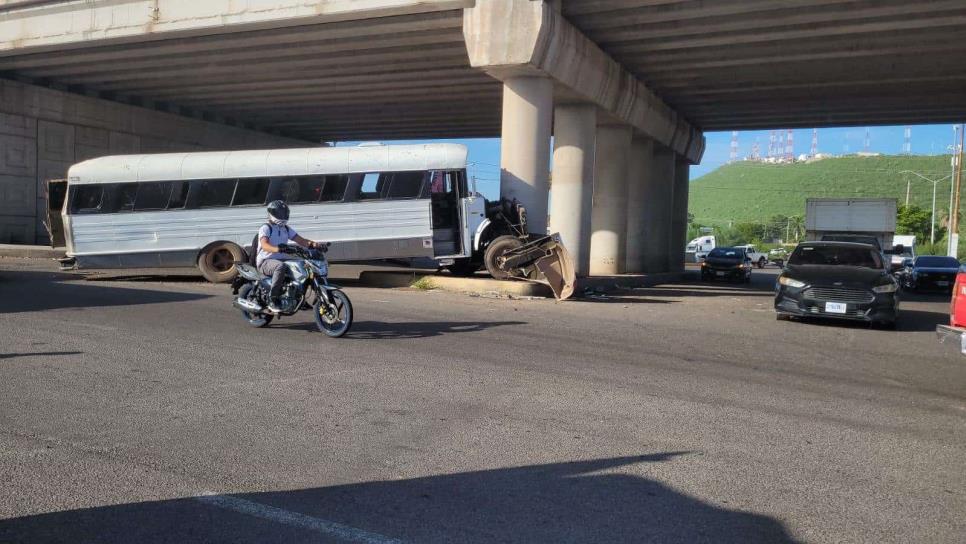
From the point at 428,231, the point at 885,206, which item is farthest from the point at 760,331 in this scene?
the point at 885,206

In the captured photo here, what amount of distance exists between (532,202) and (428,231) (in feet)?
13.0

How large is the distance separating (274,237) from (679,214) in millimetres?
34276

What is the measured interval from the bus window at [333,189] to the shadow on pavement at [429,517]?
14.8 metres

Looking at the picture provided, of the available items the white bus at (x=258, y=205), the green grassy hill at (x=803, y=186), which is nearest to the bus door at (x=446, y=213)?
the white bus at (x=258, y=205)

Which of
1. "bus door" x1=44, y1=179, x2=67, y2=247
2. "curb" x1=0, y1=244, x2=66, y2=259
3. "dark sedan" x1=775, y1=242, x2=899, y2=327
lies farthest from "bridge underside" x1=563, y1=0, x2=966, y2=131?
"curb" x1=0, y1=244, x2=66, y2=259

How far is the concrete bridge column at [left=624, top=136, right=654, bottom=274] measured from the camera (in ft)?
110

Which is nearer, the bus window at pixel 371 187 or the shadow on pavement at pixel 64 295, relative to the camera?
the shadow on pavement at pixel 64 295

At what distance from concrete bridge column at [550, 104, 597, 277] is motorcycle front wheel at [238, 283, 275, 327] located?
1471 cm

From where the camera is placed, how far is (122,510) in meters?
3.90

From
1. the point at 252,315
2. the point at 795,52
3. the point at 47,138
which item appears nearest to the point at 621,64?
the point at 795,52

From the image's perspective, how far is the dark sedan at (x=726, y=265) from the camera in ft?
105

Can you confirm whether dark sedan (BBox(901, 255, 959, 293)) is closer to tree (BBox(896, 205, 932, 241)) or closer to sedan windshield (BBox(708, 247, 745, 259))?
sedan windshield (BBox(708, 247, 745, 259))

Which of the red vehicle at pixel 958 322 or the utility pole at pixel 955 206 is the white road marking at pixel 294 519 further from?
the utility pole at pixel 955 206

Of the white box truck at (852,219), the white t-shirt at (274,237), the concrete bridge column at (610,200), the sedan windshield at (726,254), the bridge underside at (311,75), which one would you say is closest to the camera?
the white t-shirt at (274,237)
